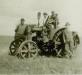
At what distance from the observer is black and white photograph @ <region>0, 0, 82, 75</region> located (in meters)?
1.96

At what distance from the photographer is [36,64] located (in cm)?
198

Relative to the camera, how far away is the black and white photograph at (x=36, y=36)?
6.42 feet

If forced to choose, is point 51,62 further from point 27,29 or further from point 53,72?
point 27,29

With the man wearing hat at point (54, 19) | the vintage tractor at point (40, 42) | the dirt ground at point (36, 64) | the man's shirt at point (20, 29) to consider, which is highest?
the man wearing hat at point (54, 19)

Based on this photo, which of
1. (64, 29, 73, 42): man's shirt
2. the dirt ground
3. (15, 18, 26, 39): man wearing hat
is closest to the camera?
the dirt ground

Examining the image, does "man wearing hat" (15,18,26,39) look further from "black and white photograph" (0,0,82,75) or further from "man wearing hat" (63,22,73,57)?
"man wearing hat" (63,22,73,57)

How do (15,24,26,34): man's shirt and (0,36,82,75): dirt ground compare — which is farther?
(15,24,26,34): man's shirt

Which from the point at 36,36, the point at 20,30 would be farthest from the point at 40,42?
the point at 20,30

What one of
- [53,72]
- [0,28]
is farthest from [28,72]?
[0,28]

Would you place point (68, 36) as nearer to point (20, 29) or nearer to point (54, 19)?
point (54, 19)

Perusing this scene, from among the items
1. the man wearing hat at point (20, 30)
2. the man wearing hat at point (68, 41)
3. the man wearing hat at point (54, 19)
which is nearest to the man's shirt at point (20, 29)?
the man wearing hat at point (20, 30)

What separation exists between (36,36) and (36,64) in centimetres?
34

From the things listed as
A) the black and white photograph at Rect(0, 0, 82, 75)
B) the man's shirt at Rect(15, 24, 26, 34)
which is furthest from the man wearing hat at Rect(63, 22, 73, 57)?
the man's shirt at Rect(15, 24, 26, 34)

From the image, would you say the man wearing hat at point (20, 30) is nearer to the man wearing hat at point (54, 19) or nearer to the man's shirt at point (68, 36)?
the man wearing hat at point (54, 19)
